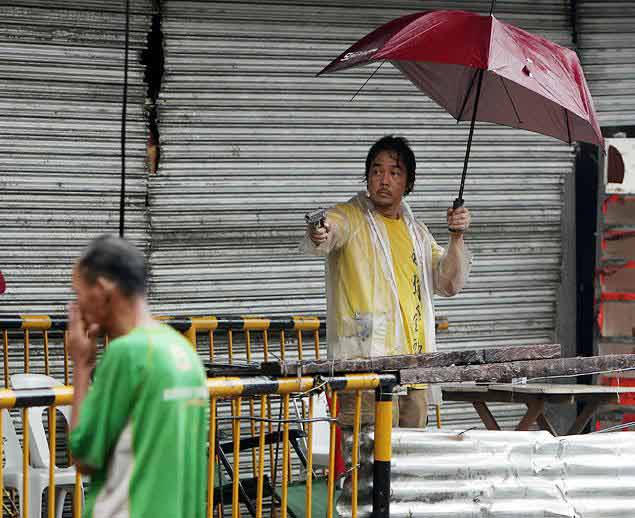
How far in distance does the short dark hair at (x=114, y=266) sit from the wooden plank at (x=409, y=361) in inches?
71.8

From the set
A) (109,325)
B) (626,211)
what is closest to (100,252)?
(109,325)

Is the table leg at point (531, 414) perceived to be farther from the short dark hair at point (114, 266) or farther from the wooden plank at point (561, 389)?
the short dark hair at point (114, 266)

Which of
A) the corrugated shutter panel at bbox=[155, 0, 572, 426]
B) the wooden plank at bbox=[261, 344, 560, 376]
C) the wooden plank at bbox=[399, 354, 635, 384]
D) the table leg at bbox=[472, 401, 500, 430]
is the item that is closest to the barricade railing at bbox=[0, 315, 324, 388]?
the corrugated shutter panel at bbox=[155, 0, 572, 426]

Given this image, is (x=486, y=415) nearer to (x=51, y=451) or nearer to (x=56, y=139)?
(x=56, y=139)

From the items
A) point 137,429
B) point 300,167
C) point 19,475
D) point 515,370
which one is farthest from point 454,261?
point 137,429

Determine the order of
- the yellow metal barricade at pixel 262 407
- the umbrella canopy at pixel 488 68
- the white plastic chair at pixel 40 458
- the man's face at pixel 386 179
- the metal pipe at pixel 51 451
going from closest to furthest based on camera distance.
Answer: the metal pipe at pixel 51 451 → the yellow metal barricade at pixel 262 407 → the umbrella canopy at pixel 488 68 → the white plastic chair at pixel 40 458 → the man's face at pixel 386 179

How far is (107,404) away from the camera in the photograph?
3799 millimetres

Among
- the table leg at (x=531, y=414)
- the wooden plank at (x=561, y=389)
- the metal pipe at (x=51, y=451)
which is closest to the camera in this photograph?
the metal pipe at (x=51, y=451)

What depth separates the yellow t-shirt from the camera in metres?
6.85

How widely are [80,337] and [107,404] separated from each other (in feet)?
0.89

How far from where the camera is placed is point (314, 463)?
7781 millimetres

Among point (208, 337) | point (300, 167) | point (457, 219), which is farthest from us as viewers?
point (300, 167)

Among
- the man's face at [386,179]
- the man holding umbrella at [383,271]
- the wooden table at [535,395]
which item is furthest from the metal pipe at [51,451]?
the wooden table at [535,395]

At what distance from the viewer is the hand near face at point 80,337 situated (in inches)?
156
